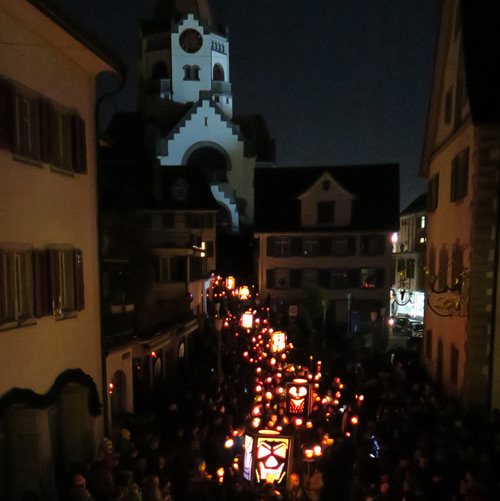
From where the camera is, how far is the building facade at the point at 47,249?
658 cm

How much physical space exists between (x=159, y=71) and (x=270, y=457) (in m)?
45.8

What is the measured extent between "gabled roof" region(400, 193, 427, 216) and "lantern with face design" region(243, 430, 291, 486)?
28.6 metres

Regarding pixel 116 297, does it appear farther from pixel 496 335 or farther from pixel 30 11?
pixel 496 335

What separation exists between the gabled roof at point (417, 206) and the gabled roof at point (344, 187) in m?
6.69

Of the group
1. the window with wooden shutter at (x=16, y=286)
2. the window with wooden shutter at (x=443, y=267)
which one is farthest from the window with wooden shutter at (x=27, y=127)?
the window with wooden shutter at (x=443, y=267)

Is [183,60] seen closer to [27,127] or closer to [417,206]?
[417,206]

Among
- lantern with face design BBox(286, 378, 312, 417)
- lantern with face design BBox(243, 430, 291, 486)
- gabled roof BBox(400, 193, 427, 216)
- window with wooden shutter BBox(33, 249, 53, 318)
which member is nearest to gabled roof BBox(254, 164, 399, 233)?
gabled roof BBox(400, 193, 427, 216)

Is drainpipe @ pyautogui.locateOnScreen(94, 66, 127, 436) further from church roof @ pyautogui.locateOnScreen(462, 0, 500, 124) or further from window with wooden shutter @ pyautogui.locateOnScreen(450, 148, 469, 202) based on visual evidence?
window with wooden shutter @ pyautogui.locateOnScreen(450, 148, 469, 202)

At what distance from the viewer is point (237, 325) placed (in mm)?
21734

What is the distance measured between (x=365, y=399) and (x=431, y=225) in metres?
7.60

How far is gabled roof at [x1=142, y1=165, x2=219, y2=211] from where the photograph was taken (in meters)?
27.7

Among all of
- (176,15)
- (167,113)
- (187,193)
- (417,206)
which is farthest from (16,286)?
(176,15)

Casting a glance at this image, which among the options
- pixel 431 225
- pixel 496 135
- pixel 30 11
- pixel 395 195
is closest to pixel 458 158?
pixel 496 135

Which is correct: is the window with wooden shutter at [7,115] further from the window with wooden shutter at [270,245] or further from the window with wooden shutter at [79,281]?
the window with wooden shutter at [270,245]
